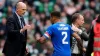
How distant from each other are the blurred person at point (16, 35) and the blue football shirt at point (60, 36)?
1.00 m

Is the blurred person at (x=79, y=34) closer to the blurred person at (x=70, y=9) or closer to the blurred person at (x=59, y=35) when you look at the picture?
the blurred person at (x=59, y=35)

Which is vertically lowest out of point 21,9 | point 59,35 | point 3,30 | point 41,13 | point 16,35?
point 3,30

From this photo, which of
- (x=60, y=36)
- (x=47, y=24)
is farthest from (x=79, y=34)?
(x=47, y=24)

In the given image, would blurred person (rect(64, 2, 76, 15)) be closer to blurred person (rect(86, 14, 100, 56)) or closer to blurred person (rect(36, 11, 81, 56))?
blurred person (rect(36, 11, 81, 56))

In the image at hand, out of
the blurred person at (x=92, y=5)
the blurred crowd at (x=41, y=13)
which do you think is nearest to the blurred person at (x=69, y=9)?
the blurred crowd at (x=41, y=13)

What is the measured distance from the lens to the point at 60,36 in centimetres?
1474

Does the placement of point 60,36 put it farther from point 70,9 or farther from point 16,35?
point 70,9

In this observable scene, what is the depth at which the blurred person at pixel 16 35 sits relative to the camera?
15.5m

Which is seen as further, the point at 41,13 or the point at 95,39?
the point at 41,13

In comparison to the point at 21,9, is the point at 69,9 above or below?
below

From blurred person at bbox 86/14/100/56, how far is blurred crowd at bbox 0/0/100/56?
8.57 meters

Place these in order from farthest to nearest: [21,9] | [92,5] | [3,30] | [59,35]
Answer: [92,5], [3,30], [21,9], [59,35]

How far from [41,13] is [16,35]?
9.90m

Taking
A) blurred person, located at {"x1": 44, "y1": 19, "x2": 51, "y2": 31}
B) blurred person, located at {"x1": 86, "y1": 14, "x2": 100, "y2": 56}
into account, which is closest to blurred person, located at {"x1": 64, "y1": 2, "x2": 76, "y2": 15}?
blurred person, located at {"x1": 44, "y1": 19, "x2": 51, "y2": 31}
